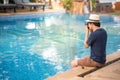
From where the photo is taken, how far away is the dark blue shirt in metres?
4.99

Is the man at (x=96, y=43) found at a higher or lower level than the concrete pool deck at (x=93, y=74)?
higher

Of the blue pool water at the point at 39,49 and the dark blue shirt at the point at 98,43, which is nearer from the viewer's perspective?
the dark blue shirt at the point at 98,43

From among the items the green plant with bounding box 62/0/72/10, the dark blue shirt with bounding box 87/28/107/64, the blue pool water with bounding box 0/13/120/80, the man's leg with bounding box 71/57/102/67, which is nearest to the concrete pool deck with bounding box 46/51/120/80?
the man's leg with bounding box 71/57/102/67

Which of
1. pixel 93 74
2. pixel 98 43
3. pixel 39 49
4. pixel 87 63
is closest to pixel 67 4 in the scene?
pixel 39 49

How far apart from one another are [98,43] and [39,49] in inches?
234

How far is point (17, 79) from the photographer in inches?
284

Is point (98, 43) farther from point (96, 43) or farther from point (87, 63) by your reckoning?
point (87, 63)

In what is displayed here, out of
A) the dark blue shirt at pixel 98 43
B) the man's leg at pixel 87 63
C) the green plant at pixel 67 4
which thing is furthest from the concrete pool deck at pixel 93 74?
the green plant at pixel 67 4

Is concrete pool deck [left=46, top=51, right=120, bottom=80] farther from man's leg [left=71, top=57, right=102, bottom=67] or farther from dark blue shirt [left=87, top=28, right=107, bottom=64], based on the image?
dark blue shirt [left=87, top=28, right=107, bottom=64]

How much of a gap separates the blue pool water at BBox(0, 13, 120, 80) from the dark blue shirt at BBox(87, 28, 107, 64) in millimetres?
2551

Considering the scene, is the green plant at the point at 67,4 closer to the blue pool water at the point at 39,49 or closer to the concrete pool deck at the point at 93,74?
the blue pool water at the point at 39,49

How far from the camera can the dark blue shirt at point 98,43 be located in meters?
4.99

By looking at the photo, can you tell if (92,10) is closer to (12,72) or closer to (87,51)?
(87,51)

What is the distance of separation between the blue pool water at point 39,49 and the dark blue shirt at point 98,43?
2551 mm
